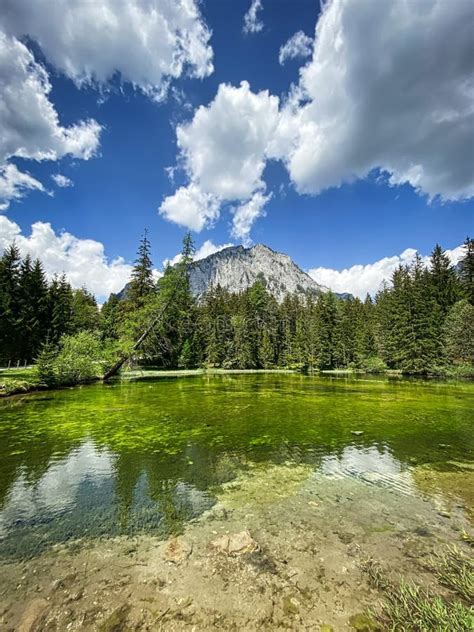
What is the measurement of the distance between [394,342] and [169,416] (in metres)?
49.3

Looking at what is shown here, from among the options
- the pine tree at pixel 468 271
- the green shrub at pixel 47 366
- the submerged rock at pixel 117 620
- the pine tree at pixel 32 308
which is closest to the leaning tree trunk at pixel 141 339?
the green shrub at pixel 47 366

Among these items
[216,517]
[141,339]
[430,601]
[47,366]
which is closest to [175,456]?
[216,517]

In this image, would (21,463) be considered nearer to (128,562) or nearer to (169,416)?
(128,562)

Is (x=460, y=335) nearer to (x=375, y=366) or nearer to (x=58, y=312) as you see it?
(x=375, y=366)

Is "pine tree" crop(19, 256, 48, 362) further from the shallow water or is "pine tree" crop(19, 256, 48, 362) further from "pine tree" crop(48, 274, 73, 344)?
the shallow water

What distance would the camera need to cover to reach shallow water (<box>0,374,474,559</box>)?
6.28m

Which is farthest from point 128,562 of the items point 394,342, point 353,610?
point 394,342

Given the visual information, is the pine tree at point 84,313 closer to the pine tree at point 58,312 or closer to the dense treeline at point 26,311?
the pine tree at point 58,312

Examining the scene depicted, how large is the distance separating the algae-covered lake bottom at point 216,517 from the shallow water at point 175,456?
0.18ft

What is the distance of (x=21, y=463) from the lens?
Answer: 9148 millimetres

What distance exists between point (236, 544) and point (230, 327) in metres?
69.8

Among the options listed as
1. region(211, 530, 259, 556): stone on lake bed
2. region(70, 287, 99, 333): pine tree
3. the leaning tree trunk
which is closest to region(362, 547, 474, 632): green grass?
region(211, 530, 259, 556): stone on lake bed

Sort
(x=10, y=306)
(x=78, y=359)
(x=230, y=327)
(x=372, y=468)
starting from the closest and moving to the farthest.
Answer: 1. (x=372, y=468)
2. (x=78, y=359)
3. (x=10, y=306)
4. (x=230, y=327)

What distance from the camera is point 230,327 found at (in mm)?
74875
